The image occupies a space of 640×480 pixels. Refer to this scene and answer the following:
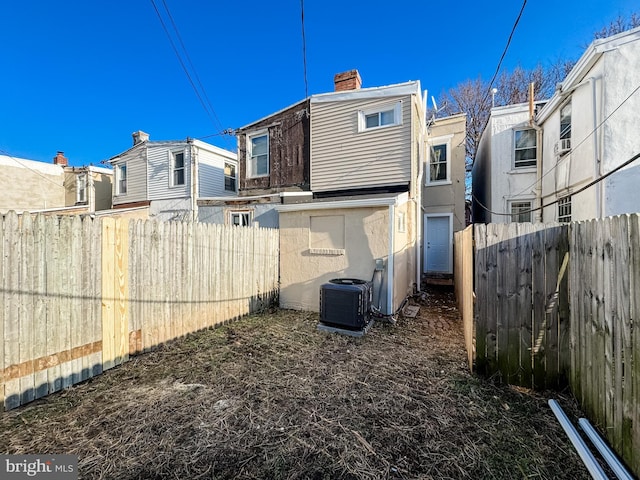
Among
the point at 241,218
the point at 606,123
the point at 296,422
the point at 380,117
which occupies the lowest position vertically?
the point at 296,422

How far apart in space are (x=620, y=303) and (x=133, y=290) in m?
5.49

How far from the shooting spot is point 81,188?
56.7ft

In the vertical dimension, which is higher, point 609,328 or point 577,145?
point 577,145

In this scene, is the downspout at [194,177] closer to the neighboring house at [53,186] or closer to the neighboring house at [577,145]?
the neighboring house at [53,186]

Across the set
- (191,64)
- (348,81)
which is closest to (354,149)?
(348,81)

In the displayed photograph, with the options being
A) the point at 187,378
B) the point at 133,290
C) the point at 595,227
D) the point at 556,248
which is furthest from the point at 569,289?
the point at 133,290

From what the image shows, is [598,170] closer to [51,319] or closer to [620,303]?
[620,303]

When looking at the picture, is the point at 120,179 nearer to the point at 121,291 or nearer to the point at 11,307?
the point at 121,291

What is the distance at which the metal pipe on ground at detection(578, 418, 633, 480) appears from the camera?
193 centimetres

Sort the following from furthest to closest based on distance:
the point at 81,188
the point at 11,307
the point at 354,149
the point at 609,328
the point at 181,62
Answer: the point at 81,188 → the point at 181,62 → the point at 354,149 → the point at 11,307 → the point at 609,328

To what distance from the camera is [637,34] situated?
635cm

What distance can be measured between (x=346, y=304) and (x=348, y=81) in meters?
7.66

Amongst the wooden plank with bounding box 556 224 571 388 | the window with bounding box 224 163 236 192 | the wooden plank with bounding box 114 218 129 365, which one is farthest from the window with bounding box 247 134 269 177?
the wooden plank with bounding box 556 224 571 388

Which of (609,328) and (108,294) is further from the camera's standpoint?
(108,294)
